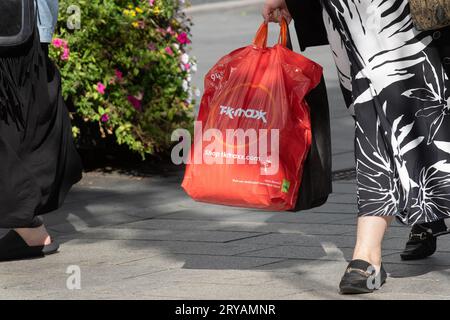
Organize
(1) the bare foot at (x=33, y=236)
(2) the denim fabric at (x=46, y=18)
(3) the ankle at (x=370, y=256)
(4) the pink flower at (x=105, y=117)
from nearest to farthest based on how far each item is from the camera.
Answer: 1. (3) the ankle at (x=370, y=256)
2. (2) the denim fabric at (x=46, y=18)
3. (1) the bare foot at (x=33, y=236)
4. (4) the pink flower at (x=105, y=117)

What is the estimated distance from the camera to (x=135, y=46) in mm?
7781

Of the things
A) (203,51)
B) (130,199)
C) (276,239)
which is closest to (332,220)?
(276,239)

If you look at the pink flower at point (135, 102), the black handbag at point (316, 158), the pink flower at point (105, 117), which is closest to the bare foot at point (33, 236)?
the black handbag at point (316, 158)

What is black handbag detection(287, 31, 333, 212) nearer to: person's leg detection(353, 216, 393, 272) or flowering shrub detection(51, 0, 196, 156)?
person's leg detection(353, 216, 393, 272)

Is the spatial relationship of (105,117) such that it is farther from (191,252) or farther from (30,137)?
(191,252)

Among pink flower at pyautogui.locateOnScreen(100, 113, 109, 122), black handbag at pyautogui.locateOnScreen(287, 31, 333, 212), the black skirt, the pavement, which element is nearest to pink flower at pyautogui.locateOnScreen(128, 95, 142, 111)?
pink flower at pyautogui.locateOnScreen(100, 113, 109, 122)

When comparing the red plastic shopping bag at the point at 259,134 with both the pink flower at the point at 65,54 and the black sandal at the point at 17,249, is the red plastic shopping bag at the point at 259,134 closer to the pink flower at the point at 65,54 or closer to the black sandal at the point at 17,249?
the black sandal at the point at 17,249

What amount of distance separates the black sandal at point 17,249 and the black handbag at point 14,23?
91 centimetres

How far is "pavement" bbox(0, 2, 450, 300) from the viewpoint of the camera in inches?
201

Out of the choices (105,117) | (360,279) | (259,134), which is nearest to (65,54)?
(105,117)

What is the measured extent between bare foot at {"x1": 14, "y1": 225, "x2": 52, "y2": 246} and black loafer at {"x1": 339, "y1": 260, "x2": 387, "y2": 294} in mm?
1640

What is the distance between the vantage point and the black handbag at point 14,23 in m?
5.57
